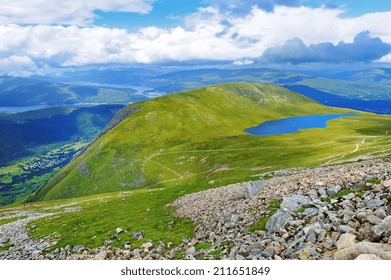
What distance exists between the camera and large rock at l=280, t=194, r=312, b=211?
23250mm

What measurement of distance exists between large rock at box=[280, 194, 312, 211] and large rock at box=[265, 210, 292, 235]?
4.39 feet

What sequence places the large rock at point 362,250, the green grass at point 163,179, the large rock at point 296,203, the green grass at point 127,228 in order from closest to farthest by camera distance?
the large rock at point 362,250 → the large rock at point 296,203 → the green grass at point 127,228 → the green grass at point 163,179

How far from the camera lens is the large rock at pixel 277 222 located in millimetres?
21266

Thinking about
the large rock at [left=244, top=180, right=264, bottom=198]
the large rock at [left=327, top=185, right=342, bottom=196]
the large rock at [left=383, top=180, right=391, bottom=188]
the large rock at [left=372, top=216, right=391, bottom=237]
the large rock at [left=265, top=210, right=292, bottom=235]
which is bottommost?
the large rock at [left=244, top=180, right=264, bottom=198]

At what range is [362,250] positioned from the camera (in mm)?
14117

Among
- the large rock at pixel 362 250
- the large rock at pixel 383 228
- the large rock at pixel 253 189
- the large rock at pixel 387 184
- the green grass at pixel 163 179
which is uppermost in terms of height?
the large rock at pixel 387 184

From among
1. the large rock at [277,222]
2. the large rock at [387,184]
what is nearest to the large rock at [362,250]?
the large rock at [277,222]

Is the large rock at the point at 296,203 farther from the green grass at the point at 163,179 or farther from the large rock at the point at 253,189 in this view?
the large rock at the point at 253,189

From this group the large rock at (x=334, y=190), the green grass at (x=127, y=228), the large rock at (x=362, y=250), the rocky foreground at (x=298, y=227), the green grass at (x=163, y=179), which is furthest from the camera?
the green grass at (x=163, y=179)

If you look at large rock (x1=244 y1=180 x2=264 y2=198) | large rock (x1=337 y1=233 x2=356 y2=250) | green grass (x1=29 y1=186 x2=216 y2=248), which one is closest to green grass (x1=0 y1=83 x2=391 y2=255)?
green grass (x1=29 y1=186 x2=216 y2=248)

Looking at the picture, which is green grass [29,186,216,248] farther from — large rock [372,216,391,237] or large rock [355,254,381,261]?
large rock [355,254,381,261]

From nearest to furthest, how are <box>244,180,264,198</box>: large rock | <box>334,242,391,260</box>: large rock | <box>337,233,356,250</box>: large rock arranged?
1. <box>334,242,391,260</box>: large rock
2. <box>337,233,356,250</box>: large rock
3. <box>244,180,264,198</box>: large rock

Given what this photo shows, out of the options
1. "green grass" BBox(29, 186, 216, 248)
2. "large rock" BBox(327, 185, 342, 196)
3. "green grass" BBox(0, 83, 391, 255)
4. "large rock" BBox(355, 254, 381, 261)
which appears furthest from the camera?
"green grass" BBox(0, 83, 391, 255)
